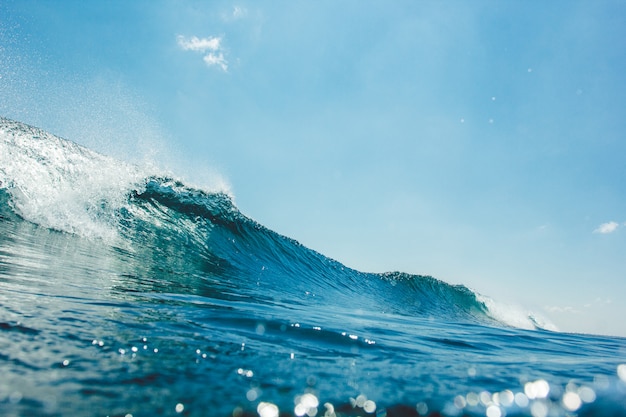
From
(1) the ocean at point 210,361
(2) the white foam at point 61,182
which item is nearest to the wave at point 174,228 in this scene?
(2) the white foam at point 61,182

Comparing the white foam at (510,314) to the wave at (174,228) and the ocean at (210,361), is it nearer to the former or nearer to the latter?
the wave at (174,228)

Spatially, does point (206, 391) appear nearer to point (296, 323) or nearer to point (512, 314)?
point (296, 323)

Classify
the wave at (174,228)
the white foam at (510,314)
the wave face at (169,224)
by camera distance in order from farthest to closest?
the white foam at (510,314)
the wave face at (169,224)
the wave at (174,228)

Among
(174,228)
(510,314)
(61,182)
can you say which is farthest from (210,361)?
(510,314)

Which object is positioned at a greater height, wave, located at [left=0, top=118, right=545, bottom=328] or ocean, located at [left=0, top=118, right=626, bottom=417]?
wave, located at [left=0, top=118, right=545, bottom=328]

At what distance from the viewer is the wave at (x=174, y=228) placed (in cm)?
730

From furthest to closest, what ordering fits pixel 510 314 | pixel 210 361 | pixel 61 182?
pixel 510 314
pixel 61 182
pixel 210 361

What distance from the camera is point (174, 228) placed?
10.1 meters

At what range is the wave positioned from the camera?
7301 millimetres

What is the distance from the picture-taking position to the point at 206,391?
1.32 metres

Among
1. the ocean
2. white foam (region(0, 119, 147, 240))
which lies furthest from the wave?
the ocean

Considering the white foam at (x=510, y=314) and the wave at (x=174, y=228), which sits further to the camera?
the white foam at (x=510, y=314)

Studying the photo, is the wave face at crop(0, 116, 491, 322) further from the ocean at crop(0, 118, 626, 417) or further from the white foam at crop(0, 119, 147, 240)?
the ocean at crop(0, 118, 626, 417)

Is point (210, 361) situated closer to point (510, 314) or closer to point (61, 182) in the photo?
point (61, 182)
